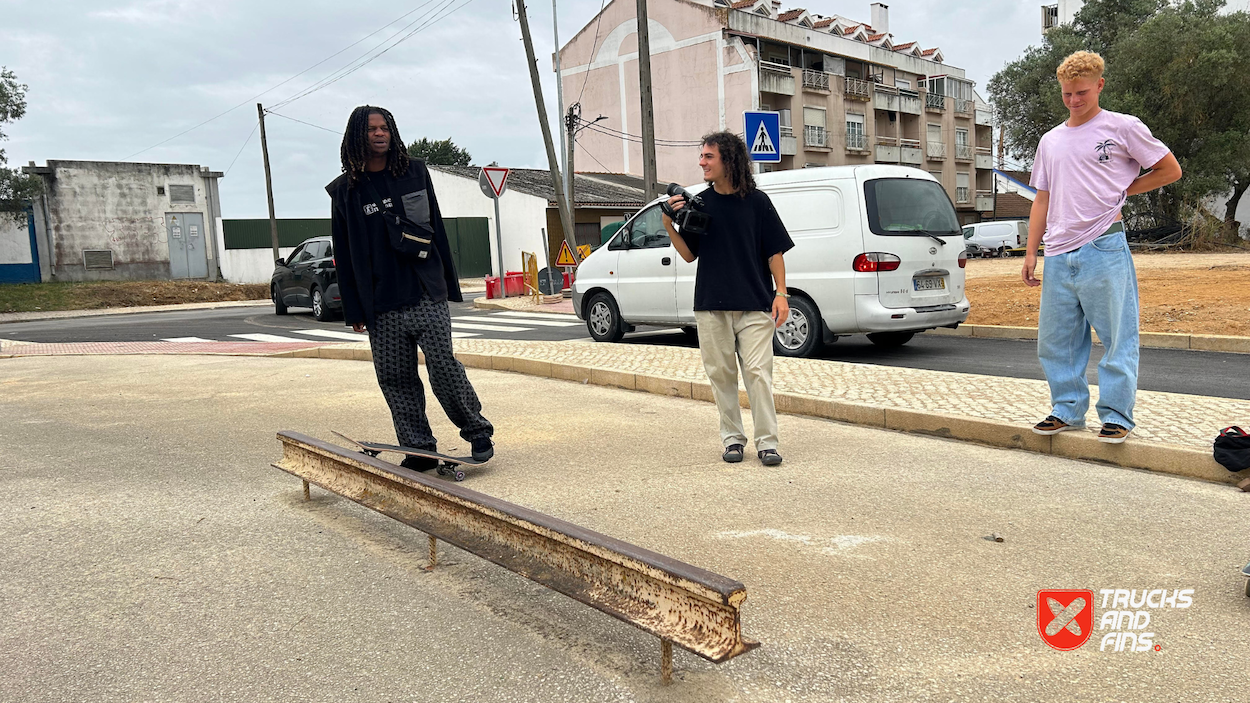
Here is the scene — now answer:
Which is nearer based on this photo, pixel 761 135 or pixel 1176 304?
pixel 1176 304

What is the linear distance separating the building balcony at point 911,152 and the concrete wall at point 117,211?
37734mm

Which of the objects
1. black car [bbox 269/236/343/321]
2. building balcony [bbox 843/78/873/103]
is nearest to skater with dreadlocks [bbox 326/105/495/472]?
black car [bbox 269/236/343/321]

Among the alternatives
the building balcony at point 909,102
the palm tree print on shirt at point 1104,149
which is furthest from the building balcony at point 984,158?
the palm tree print on shirt at point 1104,149

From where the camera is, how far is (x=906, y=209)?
923 centimetres

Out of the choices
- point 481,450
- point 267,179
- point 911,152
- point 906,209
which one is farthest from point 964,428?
point 911,152

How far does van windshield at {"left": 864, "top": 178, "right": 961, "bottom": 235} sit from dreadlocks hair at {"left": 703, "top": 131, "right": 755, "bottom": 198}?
4310mm

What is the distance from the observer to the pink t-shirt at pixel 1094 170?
4719 millimetres

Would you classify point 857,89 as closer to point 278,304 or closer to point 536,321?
point 278,304

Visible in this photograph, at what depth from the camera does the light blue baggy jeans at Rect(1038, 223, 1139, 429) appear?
187 inches

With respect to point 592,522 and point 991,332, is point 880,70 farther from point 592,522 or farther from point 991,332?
point 592,522

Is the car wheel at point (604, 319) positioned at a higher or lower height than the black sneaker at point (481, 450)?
higher

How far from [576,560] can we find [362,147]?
2.70 meters

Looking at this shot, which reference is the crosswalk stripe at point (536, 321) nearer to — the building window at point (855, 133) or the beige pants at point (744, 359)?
the beige pants at point (744, 359)

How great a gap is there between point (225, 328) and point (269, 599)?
14937mm
